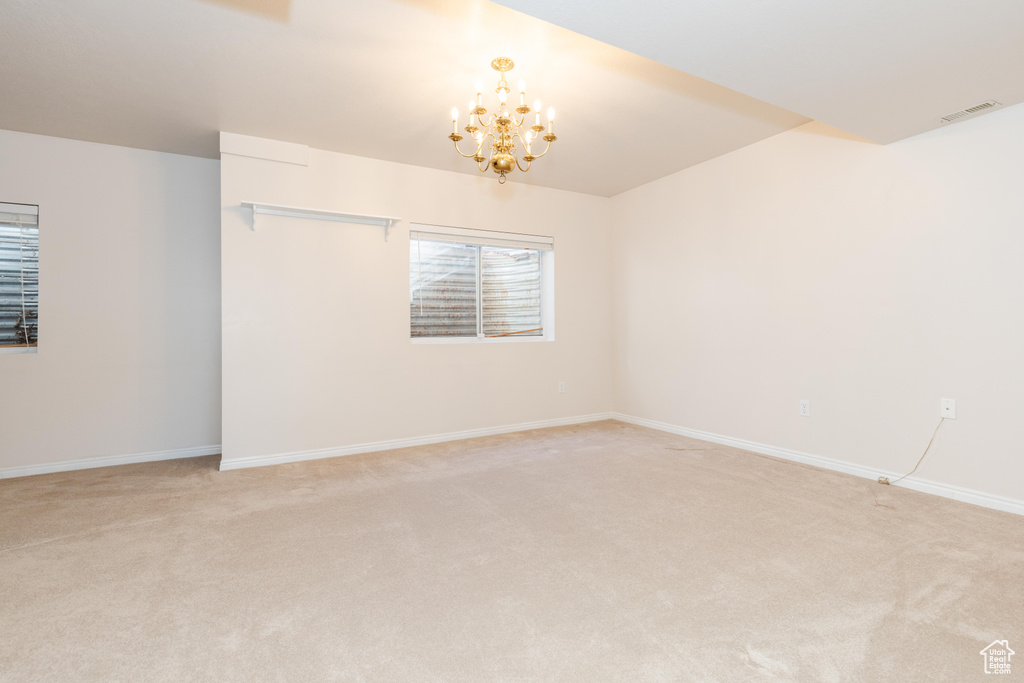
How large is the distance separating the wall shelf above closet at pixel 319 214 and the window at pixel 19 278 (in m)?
1.60

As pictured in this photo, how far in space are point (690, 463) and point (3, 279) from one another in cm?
531

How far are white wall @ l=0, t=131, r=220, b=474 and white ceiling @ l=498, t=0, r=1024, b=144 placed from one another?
143 inches

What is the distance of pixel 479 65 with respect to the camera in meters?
2.75

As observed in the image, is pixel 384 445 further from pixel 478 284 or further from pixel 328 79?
pixel 328 79

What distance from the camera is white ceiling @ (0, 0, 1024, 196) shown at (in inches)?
78.2

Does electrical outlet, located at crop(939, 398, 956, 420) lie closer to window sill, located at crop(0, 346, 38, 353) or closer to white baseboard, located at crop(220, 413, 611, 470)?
white baseboard, located at crop(220, 413, 611, 470)

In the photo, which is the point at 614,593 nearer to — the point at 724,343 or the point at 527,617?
the point at 527,617

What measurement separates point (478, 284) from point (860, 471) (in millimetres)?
3457

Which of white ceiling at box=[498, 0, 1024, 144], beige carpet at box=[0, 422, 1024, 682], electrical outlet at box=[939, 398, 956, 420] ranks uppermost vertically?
white ceiling at box=[498, 0, 1024, 144]

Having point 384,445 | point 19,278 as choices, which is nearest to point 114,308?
point 19,278

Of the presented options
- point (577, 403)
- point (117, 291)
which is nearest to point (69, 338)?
point (117, 291)

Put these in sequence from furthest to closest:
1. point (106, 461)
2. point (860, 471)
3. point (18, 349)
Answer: point (106, 461)
point (18, 349)
point (860, 471)

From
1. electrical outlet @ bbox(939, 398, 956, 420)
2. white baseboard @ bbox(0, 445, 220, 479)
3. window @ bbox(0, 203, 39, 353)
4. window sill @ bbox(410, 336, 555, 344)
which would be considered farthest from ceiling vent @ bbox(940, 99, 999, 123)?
window @ bbox(0, 203, 39, 353)

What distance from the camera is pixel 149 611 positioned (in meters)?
1.77
